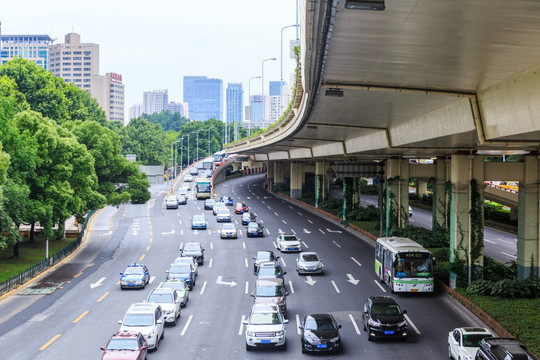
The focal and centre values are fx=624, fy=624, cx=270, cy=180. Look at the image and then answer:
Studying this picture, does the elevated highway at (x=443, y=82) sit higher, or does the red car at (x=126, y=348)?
the elevated highway at (x=443, y=82)

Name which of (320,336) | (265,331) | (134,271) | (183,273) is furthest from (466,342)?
(134,271)

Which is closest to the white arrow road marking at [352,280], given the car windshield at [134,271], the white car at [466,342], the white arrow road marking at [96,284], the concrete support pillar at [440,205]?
the car windshield at [134,271]

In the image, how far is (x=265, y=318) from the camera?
23.5 meters

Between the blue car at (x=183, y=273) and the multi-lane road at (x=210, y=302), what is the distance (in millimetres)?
672

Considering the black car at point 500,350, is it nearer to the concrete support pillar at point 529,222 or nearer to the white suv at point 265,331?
the white suv at point 265,331

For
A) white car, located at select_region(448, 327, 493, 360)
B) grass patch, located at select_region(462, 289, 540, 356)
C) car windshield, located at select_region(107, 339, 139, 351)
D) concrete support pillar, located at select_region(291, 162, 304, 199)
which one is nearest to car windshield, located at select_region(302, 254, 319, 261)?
grass patch, located at select_region(462, 289, 540, 356)

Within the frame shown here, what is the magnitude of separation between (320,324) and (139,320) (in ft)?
22.0

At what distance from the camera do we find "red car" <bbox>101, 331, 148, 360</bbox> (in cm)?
1972

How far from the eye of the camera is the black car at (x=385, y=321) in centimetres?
2358

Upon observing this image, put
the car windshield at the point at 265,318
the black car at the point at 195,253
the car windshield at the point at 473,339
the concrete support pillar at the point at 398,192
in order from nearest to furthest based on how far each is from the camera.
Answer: the car windshield at the point at 473,339
the car windshield at the point at 265,318
the black car at the point at 195,253
the concrete support pillar at the point at 398,192

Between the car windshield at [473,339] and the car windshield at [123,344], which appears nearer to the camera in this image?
the car windshield at [123,344]

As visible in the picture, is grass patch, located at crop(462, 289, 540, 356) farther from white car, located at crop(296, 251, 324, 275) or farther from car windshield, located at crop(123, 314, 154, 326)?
car windshield, located at crop(123, 314, 154, 326)

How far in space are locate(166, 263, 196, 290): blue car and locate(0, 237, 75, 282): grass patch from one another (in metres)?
10.7

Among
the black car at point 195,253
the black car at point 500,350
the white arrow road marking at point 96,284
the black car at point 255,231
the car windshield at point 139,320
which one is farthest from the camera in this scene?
the black car at point 255,231
